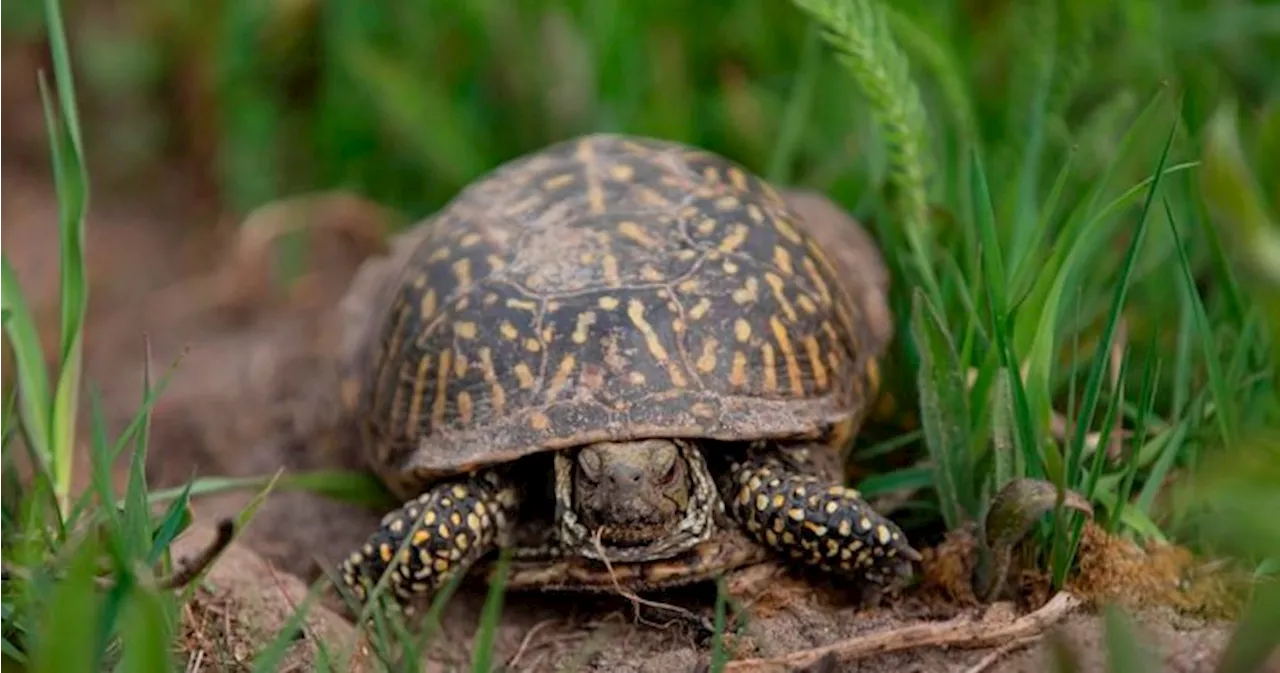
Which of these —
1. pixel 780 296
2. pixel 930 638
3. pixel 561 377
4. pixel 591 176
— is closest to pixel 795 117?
pixel 591 176

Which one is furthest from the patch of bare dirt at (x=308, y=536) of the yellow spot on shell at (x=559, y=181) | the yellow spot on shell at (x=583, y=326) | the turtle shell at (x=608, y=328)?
the yellow spot on shell at (x=559, y=181)

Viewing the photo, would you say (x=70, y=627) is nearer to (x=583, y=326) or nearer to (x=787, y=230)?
(x=583, y=326)

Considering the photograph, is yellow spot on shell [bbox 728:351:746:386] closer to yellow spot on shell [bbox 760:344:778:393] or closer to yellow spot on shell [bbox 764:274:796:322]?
yellow spot on shell [bbox 760:344:778:393]

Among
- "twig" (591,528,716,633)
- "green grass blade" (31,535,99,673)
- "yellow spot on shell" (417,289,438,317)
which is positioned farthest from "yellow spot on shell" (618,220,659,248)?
"green grass blade" (31,535,99,673)

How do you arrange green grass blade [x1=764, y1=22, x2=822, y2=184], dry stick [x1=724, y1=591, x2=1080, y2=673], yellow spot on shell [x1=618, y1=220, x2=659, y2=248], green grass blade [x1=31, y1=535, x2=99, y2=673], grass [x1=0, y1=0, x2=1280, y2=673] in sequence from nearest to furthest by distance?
green grass blade [x1=31, y1=535, x2=99, y2=673], grass [x1=0, y1=0, x2=1280, y2=673], dry stick [x1=724, y1=591, x2=1080, y2=673], yellow spot on shell [x1=618, y1=220, x2=659, y2=248], green grass blade [x1=764, y1=22, x2=822, y2=184]

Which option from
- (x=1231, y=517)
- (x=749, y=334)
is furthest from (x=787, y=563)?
(x=1231, y=517)

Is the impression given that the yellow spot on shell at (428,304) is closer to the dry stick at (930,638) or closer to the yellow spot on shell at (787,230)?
the yellow spot on shell at (787,230)
